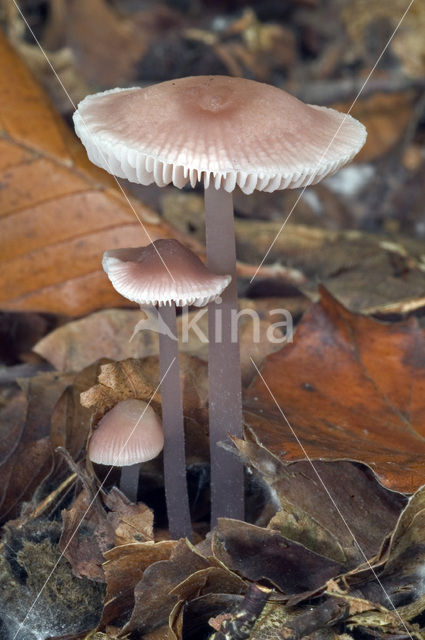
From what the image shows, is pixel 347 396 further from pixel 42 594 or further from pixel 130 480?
pixel 42 594

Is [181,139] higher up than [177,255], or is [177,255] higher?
[181,139]

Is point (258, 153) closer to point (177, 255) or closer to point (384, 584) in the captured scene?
point (177, 255)

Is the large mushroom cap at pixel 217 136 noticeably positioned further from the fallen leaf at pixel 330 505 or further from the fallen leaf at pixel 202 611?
the fallen leaf at pixel 202 611

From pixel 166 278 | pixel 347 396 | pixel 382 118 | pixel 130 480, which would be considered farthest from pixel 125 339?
pixel 382 118

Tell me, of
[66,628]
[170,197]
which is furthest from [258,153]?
[170,197]

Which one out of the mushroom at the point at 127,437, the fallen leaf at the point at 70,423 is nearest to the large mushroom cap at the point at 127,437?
the mushroom at the point at 127,437

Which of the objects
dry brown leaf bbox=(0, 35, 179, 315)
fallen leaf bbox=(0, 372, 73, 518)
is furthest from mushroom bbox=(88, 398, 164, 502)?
dry brown leaf bbox=(0, 35, 179, 315)
